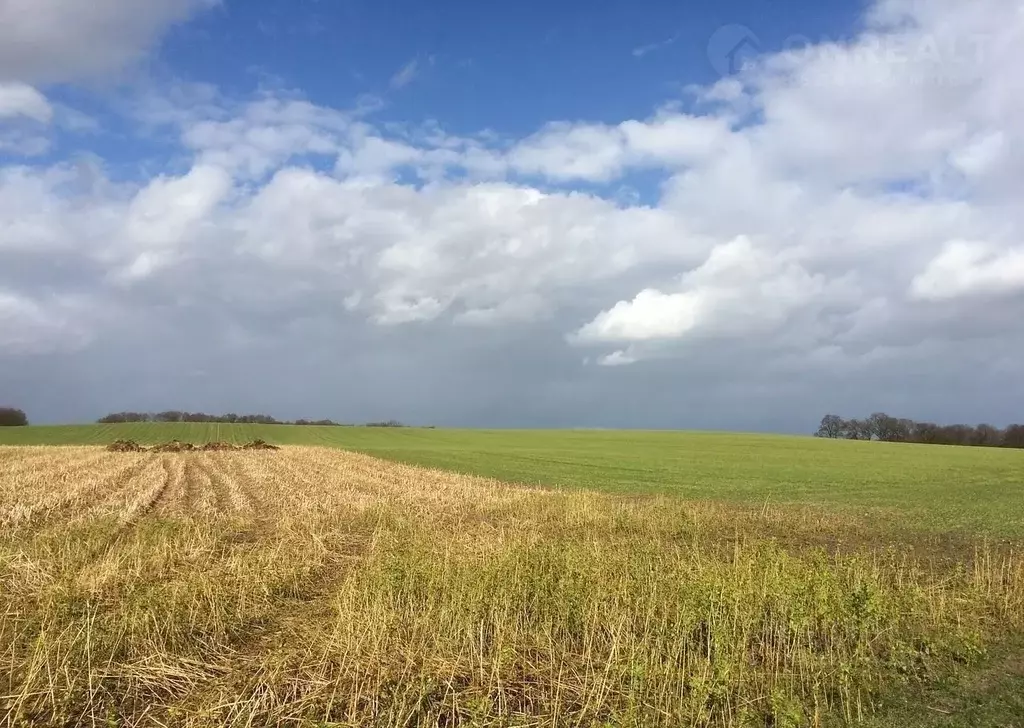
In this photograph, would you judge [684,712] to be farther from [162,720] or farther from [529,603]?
[162,720]

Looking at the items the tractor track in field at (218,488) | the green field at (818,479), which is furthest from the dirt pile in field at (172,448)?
the tractor track in field at (218,488)

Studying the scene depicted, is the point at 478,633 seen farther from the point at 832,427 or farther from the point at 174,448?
the point at 832,427

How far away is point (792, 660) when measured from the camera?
9.24 meters

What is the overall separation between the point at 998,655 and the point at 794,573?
3153 mm

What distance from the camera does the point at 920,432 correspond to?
439 ft

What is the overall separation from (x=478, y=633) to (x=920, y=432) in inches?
5800

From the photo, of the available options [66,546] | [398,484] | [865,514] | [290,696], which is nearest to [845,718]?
[290,696]

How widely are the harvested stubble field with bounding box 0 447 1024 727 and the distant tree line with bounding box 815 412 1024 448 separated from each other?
412ft

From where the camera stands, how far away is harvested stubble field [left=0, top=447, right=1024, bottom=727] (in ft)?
25.0

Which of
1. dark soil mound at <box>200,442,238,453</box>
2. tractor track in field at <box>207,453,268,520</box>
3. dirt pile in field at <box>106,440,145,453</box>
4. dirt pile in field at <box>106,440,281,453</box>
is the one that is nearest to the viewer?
tractor track in field at <box>207,453,268,520</box>

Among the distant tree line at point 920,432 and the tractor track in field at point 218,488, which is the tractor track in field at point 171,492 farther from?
the distant tree line at point 920,432

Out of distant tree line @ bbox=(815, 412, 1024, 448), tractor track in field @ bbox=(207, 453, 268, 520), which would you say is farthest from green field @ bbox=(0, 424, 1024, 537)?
distant tree line @ bbox=(815, 412, 1024, 448)

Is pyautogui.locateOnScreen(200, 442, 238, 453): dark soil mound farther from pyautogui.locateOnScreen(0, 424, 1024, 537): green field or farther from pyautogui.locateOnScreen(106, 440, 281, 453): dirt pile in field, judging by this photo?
pyautogui.locateOnScreen(0, 424, 1024, 537): green field

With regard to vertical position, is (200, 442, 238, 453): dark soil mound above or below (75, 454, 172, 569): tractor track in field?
below
